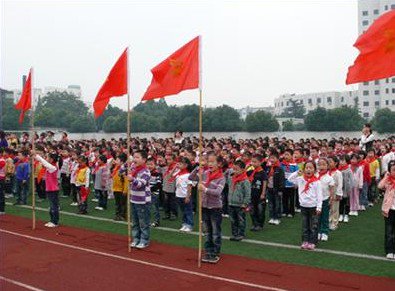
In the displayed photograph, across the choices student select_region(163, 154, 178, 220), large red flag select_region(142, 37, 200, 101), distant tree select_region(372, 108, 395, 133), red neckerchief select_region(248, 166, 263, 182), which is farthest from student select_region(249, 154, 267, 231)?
distant tree select_region(372, 108, 395, 133)

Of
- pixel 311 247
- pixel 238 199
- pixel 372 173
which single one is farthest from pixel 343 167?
pixel 238 199

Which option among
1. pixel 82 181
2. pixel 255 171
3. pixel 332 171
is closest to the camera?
pixel 332 171

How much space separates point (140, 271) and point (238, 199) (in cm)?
266

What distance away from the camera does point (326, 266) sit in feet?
23.8

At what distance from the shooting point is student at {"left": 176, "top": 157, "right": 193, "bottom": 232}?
10164 mm

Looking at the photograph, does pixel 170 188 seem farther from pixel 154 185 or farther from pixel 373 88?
pixel 373 88

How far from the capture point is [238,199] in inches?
346

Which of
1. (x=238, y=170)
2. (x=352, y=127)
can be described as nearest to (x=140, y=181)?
(x=238, y=170)

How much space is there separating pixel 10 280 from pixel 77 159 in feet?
19.6

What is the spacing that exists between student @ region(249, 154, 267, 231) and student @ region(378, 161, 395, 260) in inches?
110

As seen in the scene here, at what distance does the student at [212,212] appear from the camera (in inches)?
303

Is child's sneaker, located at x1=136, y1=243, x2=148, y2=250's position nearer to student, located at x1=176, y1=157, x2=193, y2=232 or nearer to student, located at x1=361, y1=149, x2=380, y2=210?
student, located at x1=176, y1=157, x2=193, y2=232

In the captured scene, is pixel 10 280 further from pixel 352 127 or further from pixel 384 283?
pixel 352 127

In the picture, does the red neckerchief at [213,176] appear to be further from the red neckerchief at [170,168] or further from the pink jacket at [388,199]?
the red neckerchief at [170,168]
